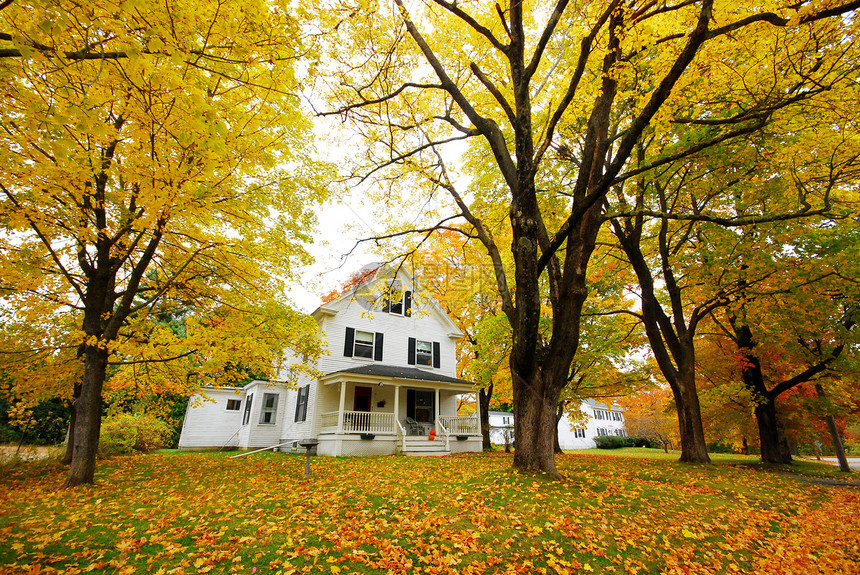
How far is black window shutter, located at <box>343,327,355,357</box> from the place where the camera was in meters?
16.9

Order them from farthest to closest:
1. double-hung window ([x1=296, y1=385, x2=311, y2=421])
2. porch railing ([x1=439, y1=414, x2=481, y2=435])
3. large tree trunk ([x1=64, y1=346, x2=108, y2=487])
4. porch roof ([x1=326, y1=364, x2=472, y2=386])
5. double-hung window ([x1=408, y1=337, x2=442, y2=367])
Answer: double-hung window ([x1=408, y1=337, x2=442, y2=367]), porch railing ([x1=439, y1=414, x2=481, y2=435]), double-hung window ([x1=296, y1=385, x2=311, y2=421]), porch roof ([x1=326, y1=364, x2=472, y2=386]), large tree trunk ([x1=64, y1=346, x2=108, y2=487])

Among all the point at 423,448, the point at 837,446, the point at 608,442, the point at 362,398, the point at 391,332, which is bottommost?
the point at 608,442

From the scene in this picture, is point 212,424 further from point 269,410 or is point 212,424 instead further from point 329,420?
point 329,420

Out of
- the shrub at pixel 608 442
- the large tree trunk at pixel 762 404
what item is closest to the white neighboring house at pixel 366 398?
the large tree trunk at pixel 762 404

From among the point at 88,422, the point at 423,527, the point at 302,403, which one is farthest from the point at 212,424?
the point at 423,527

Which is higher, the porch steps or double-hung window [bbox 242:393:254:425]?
→ double-hung window [bbox 242:393:254:425]

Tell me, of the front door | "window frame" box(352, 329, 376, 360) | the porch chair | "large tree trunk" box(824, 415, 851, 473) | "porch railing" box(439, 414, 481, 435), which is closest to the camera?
"large tree trunk" box(824, 415, 851, 473)

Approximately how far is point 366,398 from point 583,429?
26595mm

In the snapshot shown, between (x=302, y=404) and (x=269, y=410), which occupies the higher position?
(x=302, y=404)

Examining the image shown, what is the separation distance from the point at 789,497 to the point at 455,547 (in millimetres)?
7995

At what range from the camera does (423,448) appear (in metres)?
15.0

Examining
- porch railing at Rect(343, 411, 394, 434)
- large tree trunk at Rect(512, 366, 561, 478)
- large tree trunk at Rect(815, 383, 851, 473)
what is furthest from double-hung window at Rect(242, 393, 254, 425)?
large tree trunk at Rect(815, 383, 851, 473)

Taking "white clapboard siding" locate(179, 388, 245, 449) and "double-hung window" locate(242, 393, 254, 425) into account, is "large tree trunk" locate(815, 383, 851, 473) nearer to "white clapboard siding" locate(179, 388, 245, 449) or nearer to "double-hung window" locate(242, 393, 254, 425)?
"double-hung window" locate(242, 393, 254, 425)

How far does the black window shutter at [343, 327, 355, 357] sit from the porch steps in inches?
184
